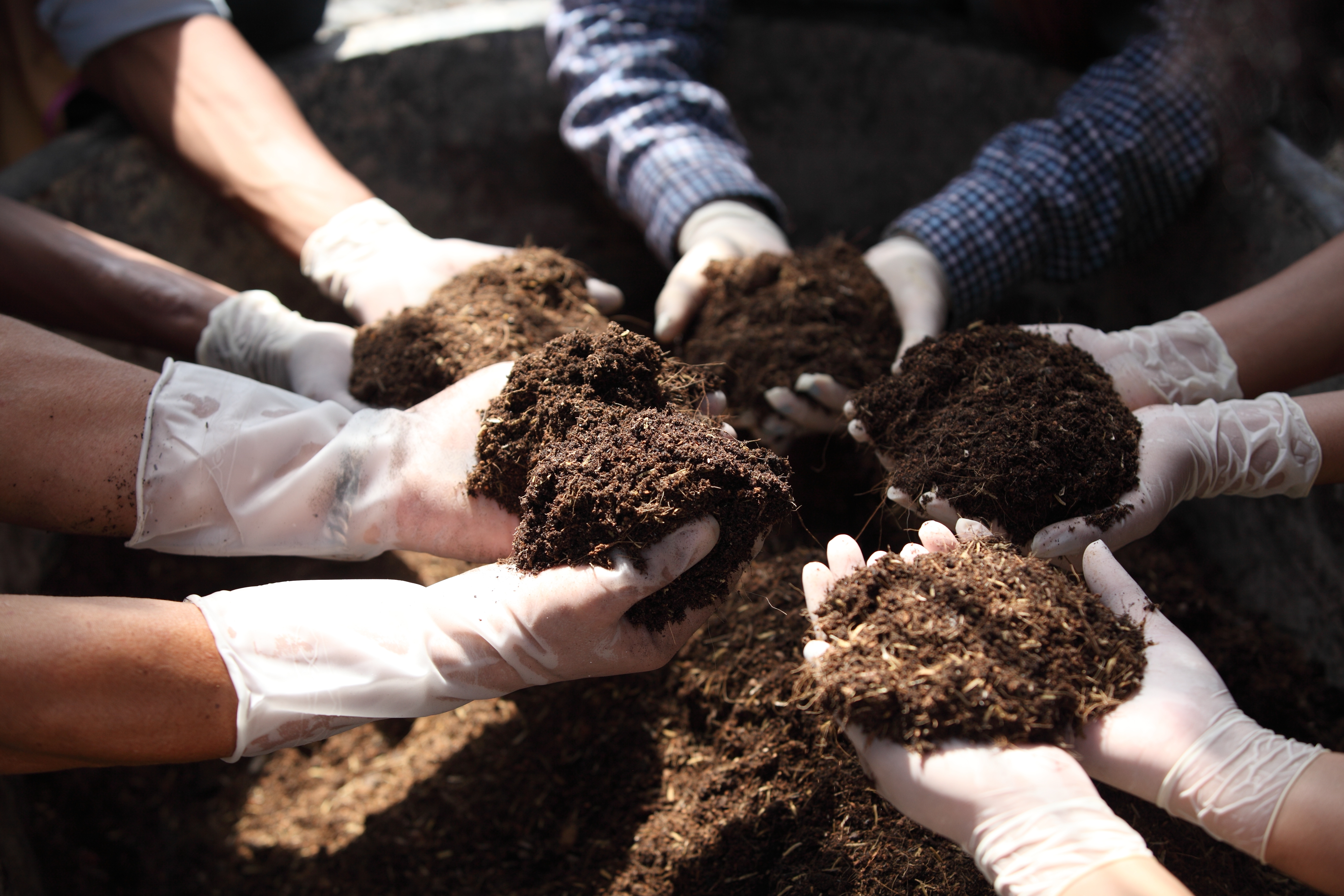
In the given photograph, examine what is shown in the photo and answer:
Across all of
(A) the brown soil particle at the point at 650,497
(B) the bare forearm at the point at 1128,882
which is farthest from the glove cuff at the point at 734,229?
(B) the bare forearm at the point at 1128,882

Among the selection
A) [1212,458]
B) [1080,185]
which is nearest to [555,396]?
[1212,458]

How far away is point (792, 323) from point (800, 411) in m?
0.31

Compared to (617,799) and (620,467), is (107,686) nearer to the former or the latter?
(620,467)

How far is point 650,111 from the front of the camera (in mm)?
3004

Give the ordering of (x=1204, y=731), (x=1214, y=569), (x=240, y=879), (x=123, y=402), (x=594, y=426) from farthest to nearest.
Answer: (x=1214, y=569) → (x=240, y=879) → (x=123, y=402) → (x=594, y=426) → (x=1204, y=731)

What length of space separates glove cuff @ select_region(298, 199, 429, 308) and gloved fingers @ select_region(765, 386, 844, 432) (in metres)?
1.36

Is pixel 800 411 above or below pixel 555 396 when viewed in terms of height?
below

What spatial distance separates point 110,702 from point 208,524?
0.54m

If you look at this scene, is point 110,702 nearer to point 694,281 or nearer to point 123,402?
point 123,402

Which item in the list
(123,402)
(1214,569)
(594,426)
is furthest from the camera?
(1214,569)

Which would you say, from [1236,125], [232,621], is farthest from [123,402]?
[1236,125]

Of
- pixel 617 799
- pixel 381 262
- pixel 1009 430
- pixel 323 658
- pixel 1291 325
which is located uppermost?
pixel 1291 325

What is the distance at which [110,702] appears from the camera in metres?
1.36

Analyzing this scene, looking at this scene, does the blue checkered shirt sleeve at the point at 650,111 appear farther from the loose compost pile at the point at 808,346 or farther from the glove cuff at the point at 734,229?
the loose compost pile at the point at 808,346
